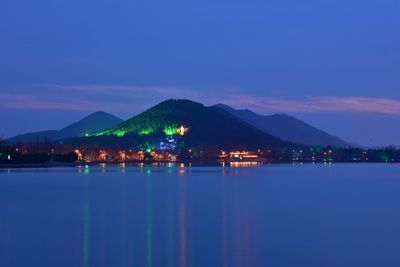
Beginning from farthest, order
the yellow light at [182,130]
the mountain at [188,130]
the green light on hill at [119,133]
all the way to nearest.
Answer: the green light on hill at [119,133] → the yellow light at [182,130] → the mountain at [188,130]

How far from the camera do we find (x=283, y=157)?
534ft

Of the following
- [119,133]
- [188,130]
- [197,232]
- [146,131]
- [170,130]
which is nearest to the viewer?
[197,232]

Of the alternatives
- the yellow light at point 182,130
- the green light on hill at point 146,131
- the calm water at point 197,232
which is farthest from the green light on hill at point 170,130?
the calm water at point 197,232

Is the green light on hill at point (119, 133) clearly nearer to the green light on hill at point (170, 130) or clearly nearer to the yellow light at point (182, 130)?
the green light on hill at point (170, 130)

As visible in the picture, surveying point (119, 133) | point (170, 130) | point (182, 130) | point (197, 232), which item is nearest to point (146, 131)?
point (119, 133)

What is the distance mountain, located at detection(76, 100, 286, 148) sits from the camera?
534ft

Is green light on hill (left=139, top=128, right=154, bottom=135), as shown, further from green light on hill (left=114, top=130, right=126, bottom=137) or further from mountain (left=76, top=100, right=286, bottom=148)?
green light on hill (left=114, top=130, right=126, bottom=137)

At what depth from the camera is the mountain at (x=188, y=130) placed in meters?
163

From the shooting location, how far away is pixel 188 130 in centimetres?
16888

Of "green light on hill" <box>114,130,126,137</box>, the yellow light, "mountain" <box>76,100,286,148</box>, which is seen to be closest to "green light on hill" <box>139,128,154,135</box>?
"mountain" <box>76,100,286,148</box>

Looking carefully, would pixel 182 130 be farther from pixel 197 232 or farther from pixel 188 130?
pixel 197 232

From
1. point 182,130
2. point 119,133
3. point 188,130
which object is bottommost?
point 119,133

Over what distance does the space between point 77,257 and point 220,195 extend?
63.0 feet

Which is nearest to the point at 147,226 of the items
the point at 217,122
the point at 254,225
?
the point at 254,225
